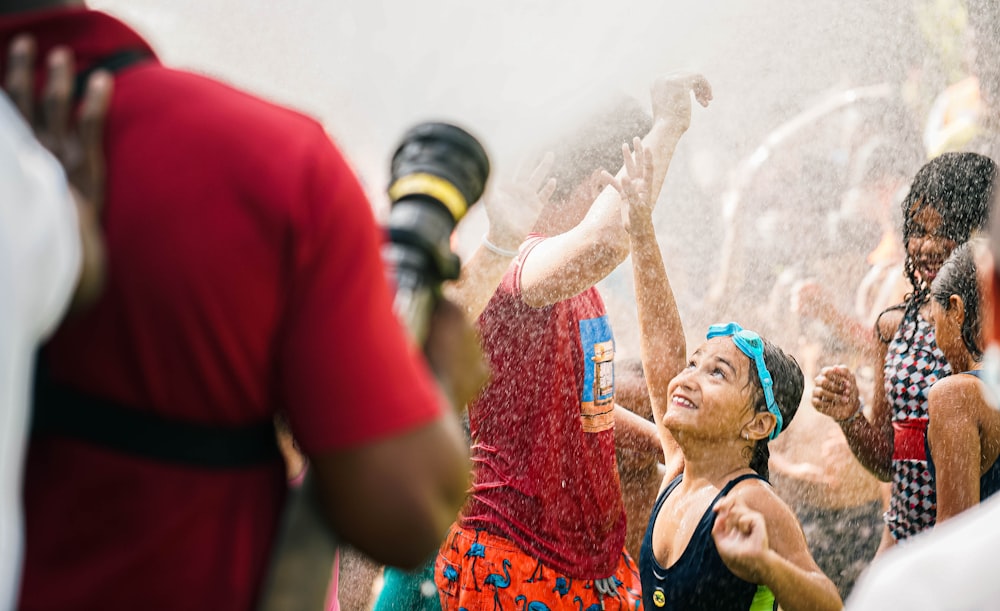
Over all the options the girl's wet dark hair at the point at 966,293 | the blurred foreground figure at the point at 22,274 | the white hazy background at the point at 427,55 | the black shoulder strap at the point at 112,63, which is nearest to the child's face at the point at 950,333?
the girl's wet dark hair at the point at 966,293

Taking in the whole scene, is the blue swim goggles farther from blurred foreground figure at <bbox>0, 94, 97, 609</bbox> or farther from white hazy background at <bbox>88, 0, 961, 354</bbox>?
blurred foreground figure at <bbox>0, 94, 97, 609</bbox>

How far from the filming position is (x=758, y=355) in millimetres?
2686

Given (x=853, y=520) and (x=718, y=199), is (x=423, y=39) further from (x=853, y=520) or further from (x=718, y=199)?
(x=853, y=520)

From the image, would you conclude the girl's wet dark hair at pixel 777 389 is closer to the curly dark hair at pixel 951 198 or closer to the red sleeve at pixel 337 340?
the curly dark hair at pixel 951 198

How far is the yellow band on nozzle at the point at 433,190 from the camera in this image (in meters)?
1.04

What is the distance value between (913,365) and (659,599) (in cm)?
109

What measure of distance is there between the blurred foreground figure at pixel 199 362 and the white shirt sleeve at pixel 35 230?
0.07 meters

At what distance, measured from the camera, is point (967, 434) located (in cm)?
274

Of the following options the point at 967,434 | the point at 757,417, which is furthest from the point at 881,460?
the point at 757,417

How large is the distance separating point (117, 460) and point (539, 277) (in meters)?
1.94

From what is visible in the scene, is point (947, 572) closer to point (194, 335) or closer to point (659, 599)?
point (194, 335)

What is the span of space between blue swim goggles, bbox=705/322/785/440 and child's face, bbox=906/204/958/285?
729 millimetres

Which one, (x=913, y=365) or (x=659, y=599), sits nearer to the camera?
(x=659, y=599)

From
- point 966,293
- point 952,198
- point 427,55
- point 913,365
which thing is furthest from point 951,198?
point 427,55
